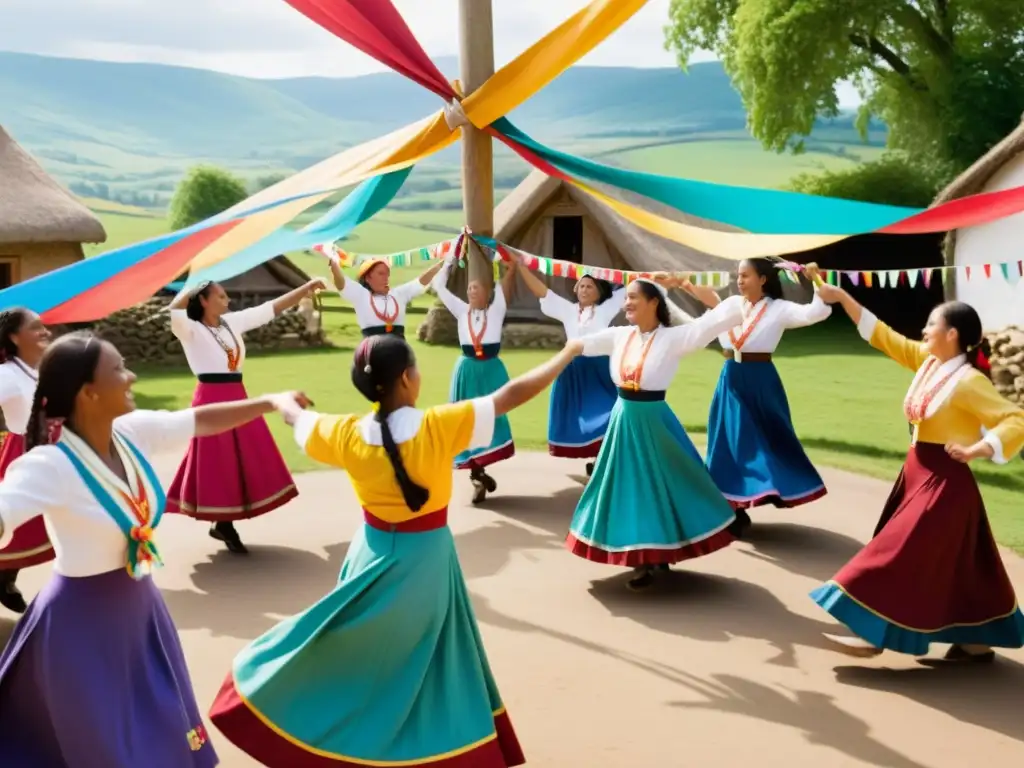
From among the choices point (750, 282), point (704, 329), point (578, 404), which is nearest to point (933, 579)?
point (704, 329)

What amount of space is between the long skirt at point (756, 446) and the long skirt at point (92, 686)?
4.15 metres

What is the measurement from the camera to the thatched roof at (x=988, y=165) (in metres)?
11.1

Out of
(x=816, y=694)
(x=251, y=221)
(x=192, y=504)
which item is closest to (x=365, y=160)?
(x=251, y=221)

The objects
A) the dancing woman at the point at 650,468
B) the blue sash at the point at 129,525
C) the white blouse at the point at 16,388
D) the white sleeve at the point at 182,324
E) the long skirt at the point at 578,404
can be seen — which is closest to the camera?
the blue sash at the point at 129,525

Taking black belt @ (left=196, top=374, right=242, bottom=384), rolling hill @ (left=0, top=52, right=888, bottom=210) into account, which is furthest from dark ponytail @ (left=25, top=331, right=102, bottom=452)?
rolling hill @ (left=0, top=52, right=888, bottom=210)

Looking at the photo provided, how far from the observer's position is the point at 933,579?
412 cm

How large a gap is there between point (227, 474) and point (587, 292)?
9.73ft

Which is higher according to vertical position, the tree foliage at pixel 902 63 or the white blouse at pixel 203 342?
the tree foliage at pixel 902 63

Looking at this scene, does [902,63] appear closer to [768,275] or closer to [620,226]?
[620,226]

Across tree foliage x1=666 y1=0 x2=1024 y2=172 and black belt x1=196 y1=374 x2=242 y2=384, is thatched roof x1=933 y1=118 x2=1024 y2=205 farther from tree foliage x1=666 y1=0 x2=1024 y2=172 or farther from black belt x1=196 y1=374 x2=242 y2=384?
tree foliage x1=666 y1=0 x2=1024 y2=172

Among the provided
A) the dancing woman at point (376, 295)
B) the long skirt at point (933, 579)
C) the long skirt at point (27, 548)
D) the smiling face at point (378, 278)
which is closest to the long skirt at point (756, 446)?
the long skirt at point (933, 579)

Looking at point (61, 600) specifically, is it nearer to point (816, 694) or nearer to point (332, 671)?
point (332, 671)

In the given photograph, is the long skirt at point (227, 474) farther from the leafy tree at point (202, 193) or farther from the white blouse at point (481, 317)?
the leafy tree at point (202, 193)

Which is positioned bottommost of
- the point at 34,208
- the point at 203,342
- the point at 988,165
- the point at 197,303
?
the point at 203,342
